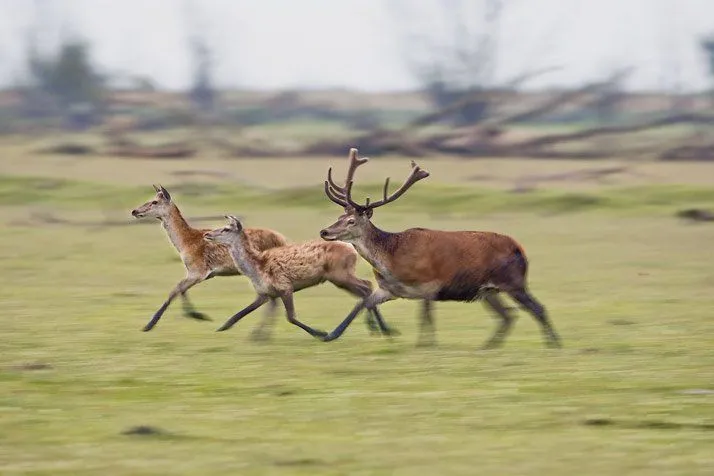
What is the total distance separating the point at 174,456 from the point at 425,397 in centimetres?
228

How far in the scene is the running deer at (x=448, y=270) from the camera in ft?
43.4

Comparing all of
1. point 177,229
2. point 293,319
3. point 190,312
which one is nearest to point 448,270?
point 293,319

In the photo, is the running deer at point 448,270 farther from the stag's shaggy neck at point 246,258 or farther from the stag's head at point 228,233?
the stag's head at point 228,233

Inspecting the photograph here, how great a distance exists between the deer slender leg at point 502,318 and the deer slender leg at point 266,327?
1.79m

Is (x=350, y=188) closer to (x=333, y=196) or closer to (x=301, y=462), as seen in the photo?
(x=333, y=196)

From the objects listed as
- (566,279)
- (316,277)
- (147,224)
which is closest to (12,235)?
(147,224)

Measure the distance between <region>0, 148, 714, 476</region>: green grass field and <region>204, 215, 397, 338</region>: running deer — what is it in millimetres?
344

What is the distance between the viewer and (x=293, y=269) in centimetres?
1408

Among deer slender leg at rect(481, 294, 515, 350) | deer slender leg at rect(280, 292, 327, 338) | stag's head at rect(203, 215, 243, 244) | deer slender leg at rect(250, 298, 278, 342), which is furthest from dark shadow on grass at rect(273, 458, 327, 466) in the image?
stag's head at rect(203, 215, 243, 244)

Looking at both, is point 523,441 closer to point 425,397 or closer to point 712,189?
point 425,397

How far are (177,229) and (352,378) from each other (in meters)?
4.59

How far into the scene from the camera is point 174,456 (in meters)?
8.86

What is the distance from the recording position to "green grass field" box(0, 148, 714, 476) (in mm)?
8906

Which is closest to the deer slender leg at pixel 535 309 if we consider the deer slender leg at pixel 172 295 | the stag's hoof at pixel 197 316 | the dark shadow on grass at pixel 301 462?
the deer slender leg at pixel 172 295
